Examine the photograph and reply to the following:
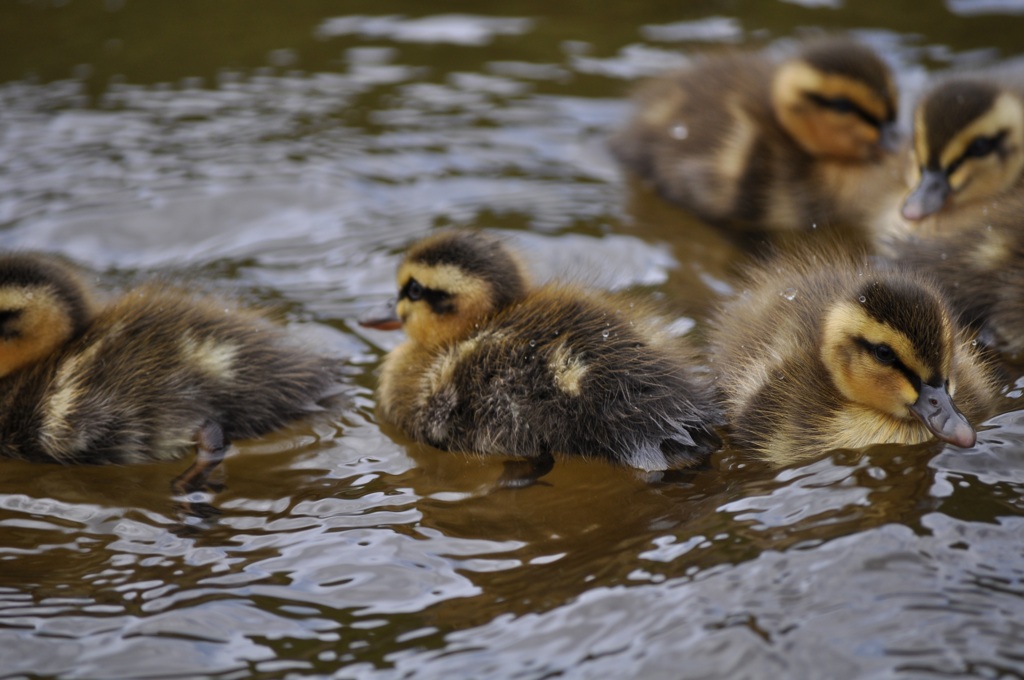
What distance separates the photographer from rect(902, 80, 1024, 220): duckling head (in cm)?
436

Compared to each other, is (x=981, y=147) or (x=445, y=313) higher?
(x=981, y=147)

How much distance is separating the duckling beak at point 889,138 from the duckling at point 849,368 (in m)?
1.75

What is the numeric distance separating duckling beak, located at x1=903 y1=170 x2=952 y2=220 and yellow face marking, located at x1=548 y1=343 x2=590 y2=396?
1.67 m

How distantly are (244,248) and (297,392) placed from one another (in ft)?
4.48

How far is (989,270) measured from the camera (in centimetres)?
375

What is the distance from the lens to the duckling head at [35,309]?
3492mm

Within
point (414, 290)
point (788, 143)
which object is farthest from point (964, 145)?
point (414, 290)

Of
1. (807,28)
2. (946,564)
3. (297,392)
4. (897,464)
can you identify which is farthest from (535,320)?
(807,28)

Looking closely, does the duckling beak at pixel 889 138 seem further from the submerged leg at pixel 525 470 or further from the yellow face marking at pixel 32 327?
the yellow face marking at pixel 32 327

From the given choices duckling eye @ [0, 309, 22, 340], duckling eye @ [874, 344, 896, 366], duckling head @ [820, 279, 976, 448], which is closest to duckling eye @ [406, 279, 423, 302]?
duckling eye @ [0, 309, 22, 340]

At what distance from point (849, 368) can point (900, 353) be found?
150 mm

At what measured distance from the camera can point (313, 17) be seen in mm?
7121

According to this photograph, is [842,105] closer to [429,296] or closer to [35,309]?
[429,296]

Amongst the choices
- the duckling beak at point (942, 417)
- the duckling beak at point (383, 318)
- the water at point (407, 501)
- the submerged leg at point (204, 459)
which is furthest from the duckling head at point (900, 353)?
the submerged leg at point (204, 459)
